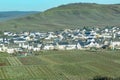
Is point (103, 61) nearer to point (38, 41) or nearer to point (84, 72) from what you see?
point (84, 72)

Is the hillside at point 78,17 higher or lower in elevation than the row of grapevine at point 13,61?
higher

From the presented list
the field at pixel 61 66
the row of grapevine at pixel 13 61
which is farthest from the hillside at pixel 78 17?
the row of grapevine at pixel 13 61

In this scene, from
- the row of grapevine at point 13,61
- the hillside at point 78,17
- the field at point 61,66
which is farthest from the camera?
the hillside at point 78,17

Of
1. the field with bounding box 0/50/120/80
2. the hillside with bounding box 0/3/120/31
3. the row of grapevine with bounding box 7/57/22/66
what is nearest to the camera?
the field with bounding box 0/50/120/80

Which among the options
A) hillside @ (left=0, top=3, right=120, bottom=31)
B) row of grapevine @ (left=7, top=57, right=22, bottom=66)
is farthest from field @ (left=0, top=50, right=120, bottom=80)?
hillside @ (left=0, top=3, right=120, bottom=31)

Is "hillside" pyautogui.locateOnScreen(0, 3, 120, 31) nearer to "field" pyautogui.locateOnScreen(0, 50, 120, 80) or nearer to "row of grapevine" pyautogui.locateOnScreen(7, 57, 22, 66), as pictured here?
"field" pyautogui.locateOnScreen(0, 50, 120, 80)

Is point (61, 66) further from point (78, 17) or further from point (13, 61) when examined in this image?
point (78, 17)

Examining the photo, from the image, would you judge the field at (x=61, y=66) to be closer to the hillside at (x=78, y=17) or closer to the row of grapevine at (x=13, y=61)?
the row of grapevine at (x=13, y=61)

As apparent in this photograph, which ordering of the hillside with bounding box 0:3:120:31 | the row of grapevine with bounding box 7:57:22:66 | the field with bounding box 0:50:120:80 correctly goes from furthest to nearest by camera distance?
the hillside with bounding box 0:3:120:31 < the row of grapevine with bounding box 7:57:22:66 < the field with bounding box 0:50:120:80

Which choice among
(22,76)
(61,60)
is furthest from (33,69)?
(61,60)
